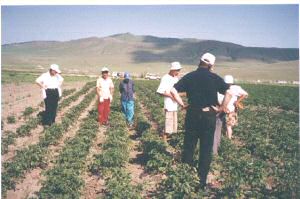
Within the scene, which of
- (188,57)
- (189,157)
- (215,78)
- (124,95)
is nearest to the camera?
(215,78)

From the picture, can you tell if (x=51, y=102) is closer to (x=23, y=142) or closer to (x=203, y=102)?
(x=23, y=142)

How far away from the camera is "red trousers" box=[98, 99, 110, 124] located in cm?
1225

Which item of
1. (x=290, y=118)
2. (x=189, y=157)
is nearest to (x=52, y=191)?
(x=189, y=157)

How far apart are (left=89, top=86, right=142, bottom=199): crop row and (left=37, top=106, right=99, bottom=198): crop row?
15.0 inches

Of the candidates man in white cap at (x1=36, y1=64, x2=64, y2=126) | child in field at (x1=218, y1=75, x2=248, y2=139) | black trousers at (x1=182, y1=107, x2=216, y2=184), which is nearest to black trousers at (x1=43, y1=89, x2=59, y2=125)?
man in white cap at (x1=36, y1=64, x2=64, y2=126)

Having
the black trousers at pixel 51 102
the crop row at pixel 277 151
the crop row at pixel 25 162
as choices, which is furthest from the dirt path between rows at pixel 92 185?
the black trousers at pixel 51 102

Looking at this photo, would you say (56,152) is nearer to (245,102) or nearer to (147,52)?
(245,102)

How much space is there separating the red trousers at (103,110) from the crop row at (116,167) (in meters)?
0.99

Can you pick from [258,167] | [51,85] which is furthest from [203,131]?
[51,85]

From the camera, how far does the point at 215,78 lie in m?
6.00

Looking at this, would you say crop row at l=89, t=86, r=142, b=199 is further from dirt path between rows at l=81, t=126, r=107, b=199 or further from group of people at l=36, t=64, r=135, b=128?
group of people at l=36, t=64, r=135, b=128

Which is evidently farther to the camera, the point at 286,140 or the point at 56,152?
the point at 286,140

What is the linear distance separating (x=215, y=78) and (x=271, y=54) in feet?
590
